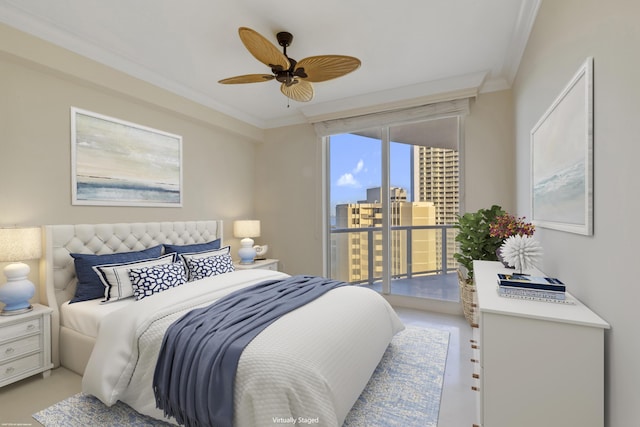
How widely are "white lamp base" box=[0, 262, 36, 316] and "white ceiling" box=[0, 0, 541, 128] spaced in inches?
71.1

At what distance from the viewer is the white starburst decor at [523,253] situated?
1.61 meters

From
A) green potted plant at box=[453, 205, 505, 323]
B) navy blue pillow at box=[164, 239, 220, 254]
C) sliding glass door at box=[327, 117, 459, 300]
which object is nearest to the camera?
green potted plant at box=[453, 205, 505, 323]

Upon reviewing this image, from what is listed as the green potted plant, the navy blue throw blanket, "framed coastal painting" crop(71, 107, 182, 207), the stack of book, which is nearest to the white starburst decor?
the stack of book

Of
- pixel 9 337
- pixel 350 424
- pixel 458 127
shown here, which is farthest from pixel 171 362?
pixel 458 127

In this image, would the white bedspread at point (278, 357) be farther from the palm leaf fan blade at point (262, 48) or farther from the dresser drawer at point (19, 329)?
the palm leaf fan blade at point (262, 48)

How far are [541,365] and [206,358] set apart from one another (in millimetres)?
1448

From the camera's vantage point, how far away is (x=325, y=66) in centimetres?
218

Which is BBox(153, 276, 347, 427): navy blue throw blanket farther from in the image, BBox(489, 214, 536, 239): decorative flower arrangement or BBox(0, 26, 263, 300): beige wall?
BBox(0, 26, 263, 300): beige wall

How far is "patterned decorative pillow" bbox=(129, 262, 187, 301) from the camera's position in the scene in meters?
2.39

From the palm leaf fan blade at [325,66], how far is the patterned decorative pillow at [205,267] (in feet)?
6.68

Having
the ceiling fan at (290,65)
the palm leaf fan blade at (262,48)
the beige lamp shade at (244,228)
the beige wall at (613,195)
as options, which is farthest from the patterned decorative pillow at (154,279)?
the beige wall at (613,195)

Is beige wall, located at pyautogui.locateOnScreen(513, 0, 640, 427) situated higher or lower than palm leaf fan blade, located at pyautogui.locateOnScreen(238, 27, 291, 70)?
lower

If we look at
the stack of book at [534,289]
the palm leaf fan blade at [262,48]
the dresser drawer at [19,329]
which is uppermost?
the palm leaf fan blade at [262,48]

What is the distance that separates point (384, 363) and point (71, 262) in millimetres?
2785
